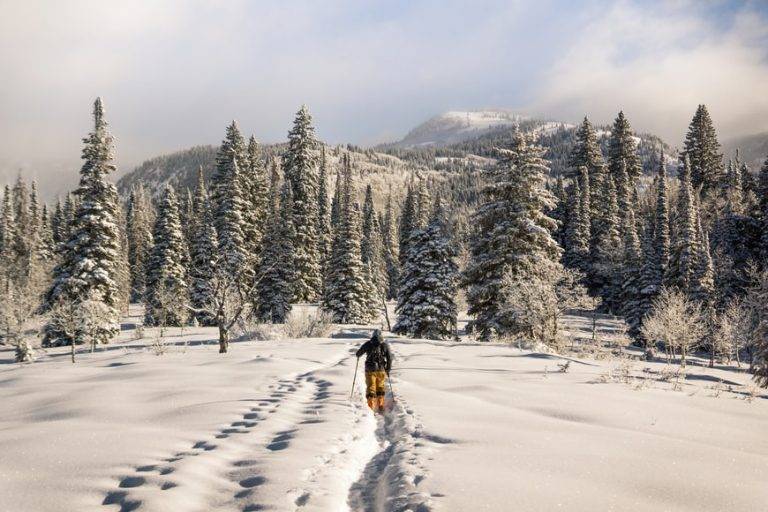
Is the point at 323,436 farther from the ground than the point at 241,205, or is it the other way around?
the point at 241,205

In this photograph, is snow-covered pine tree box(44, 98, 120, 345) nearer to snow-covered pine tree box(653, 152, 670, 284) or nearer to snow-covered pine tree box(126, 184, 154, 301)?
snow-covered pine tree box(126, 184, 154, 301)

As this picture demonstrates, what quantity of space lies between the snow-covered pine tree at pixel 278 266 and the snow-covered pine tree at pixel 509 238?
20.0m

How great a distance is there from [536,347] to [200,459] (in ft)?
64.5

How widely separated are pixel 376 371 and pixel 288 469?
4.70 m

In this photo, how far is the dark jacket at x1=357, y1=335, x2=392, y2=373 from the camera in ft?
35.8

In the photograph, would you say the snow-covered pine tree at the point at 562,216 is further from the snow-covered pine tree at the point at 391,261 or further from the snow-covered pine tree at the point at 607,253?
the snow-covered pine tree at the point at 391,261

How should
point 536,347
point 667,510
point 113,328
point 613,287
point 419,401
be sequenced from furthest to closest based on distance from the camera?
point 613,287
point 113,328
point 536,347
point 419,401
point 667,510

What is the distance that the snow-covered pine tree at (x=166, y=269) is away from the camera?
4616 cm

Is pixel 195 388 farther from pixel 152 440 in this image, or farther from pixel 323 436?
pixel 323 436

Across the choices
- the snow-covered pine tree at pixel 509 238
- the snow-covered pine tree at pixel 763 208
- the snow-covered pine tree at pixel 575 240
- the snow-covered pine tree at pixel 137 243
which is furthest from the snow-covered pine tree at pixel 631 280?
the snow-covered pine tree at pixel 137 243

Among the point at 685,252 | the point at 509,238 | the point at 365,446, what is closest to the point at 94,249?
the point at 509,238

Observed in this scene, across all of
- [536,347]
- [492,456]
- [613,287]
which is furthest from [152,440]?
[613,287]

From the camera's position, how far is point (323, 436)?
7797mm

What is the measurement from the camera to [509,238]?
96.9 feet
